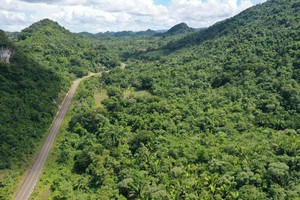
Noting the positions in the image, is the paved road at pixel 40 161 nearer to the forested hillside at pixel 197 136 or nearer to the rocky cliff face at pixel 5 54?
the forested hillside at pixel 197 136

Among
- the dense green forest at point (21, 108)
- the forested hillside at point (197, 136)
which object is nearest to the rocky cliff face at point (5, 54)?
the dense green forest at point (21, 108)

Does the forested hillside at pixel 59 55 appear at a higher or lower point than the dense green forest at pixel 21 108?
higher

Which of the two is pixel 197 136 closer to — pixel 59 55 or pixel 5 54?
pixel 5 54

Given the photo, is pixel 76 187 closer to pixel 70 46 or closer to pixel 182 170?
pixel 182 170

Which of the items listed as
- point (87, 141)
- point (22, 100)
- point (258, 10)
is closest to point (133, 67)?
point (22, 100)

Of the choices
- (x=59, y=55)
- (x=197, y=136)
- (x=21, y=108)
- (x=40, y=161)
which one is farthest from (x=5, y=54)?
(x=197, y=136)

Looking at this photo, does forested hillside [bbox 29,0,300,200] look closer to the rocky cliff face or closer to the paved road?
the paved road
